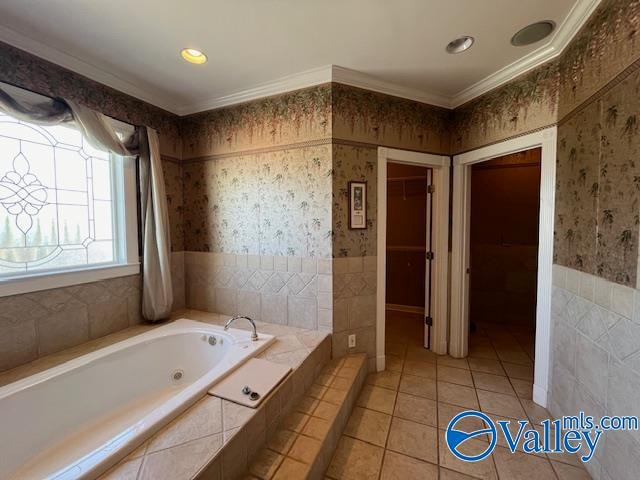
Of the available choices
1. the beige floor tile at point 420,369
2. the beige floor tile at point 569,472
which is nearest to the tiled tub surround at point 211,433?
the beige floor tile at point 420,369

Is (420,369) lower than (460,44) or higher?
lower

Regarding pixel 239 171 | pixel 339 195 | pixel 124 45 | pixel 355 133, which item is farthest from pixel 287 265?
pixel 124 45

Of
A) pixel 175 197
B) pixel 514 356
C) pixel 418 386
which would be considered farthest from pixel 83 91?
pixel 514 356

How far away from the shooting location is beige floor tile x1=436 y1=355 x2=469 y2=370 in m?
2.48

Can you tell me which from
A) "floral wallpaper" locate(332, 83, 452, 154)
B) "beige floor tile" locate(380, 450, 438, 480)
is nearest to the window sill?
"floral wallpaper" locate(332, 83, 452, 154)

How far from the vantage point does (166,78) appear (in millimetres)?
2166

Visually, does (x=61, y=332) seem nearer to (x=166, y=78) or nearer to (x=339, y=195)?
(x=166, y=78)

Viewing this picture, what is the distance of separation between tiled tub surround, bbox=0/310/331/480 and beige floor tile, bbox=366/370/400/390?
684 millimetres

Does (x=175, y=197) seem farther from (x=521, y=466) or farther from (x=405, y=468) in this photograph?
(x=521, y=466)

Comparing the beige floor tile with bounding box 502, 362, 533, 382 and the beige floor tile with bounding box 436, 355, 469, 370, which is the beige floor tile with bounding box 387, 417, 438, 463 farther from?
the beige floor tile with bounding box 502, 362, 533, 382

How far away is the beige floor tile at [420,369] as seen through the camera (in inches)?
92.3

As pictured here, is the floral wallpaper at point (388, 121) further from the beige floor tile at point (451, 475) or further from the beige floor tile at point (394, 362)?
the beige floor tile at point (451, 475)

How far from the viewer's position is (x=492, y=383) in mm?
2211

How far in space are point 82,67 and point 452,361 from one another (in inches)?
156
